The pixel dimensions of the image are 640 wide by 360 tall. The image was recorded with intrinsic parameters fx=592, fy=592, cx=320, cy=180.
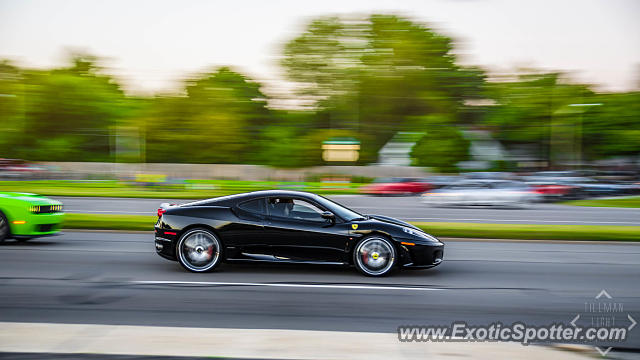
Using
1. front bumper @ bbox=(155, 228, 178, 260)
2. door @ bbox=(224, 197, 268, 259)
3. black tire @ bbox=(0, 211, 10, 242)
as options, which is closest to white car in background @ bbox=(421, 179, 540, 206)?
door @ bbox=(224, 197, 268, 259)

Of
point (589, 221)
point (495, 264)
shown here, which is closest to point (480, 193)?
point (589, 221)

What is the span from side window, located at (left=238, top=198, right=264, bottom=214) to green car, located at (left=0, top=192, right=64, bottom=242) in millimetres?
4678

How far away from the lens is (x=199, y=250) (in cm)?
866

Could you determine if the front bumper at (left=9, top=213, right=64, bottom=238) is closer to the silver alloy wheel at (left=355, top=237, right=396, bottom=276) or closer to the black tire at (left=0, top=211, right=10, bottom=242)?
the black tire at (left=0, top=211, right=10, bottom=242)

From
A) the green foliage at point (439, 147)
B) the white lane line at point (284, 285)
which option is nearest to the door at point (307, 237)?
the white lane line at point (284, 285)

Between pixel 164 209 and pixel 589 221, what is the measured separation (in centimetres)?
1603

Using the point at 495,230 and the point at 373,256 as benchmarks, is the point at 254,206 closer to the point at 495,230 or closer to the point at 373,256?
the point at 373,256

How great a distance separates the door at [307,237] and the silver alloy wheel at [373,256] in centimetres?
23

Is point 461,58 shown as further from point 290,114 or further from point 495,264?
point 495,264

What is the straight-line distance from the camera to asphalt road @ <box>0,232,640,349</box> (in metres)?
6.30

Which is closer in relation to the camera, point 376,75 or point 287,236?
point 287,236

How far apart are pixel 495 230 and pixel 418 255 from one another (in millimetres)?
6181

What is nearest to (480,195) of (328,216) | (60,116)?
(328,216)

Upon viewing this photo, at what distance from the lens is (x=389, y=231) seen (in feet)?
27.7
